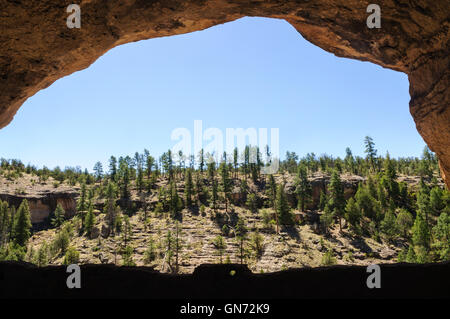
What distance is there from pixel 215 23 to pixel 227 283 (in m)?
7.54

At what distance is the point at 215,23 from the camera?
7988 millimetres

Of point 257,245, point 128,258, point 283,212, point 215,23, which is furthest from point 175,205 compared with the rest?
point 215,23

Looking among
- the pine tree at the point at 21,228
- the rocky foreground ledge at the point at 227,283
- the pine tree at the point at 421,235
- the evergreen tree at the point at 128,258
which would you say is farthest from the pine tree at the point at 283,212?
the pine tree at the point at 21,228

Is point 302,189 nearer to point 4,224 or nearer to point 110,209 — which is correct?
point 110,209

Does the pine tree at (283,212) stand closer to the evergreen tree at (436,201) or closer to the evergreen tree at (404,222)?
the evergreen tree at (404,222)

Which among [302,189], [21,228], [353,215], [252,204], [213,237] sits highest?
[302,189]

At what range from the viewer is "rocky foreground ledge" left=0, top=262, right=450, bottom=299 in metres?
5.73

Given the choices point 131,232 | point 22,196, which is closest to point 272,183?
point 131,232

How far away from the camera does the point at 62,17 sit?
241 inches

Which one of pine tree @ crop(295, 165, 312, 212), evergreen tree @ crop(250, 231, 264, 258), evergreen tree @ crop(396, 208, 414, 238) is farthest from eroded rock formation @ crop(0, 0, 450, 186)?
pine tree @ crop(295, 165, 312, 212)

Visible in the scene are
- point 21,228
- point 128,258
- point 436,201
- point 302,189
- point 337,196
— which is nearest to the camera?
point 128,258

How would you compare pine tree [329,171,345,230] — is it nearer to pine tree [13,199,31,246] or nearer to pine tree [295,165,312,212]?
pine tree [295,165,312,212]
